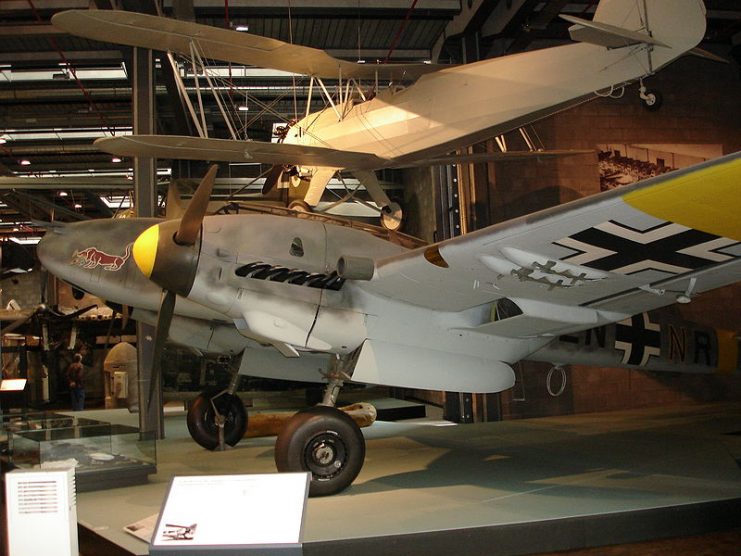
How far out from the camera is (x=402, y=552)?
4668mm

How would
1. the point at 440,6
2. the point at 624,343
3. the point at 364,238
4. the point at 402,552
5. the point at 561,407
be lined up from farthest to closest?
1. the point at 561,407
2. the point at 440,6
3. the point at 624,343
4. the point at 364,238
5. the point at 402,552

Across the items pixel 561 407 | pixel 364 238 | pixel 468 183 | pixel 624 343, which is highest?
pixel 468 183

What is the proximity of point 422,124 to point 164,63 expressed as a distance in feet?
16.2

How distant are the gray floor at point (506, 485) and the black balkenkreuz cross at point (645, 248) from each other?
177 cm

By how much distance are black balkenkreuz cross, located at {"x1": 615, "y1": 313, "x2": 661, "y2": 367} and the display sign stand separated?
21.2 feet

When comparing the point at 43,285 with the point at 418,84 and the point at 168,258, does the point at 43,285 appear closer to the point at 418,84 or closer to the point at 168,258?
the point at 418,84

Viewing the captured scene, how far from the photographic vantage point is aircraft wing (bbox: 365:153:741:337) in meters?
4.73

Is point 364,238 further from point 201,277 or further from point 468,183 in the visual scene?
point 468,183

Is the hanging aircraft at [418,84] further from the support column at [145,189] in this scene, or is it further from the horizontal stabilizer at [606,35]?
the support column at [145,189]

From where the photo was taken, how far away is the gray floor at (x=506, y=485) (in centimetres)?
498

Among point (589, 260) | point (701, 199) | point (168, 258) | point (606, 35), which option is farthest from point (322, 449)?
point (606, 35)

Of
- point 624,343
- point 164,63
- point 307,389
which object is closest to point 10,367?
point 307,389

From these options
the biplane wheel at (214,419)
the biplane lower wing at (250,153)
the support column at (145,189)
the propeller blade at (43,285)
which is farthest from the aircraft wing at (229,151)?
the propeller blade at (43,285)

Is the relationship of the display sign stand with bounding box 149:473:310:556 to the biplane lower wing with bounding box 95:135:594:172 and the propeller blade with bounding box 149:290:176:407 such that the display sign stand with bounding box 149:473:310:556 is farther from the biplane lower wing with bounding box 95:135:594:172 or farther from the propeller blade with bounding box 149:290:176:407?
the biplane lower wing with bounding box 95:135:594:172
